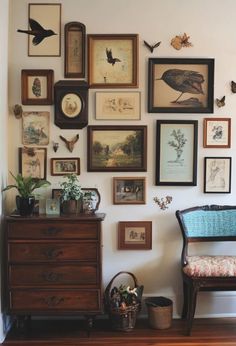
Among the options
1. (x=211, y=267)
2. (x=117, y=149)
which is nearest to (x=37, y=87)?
(x=117, y=149)

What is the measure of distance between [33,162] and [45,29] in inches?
40.9

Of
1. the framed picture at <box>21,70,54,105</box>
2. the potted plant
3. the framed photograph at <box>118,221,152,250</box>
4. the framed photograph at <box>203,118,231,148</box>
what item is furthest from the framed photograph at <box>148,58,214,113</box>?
the potted plant

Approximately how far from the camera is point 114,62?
11.2 feet

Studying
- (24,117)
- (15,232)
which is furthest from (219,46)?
(15,232)

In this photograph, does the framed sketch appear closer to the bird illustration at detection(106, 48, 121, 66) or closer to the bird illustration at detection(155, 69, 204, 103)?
the bird illustration at detection(106, 48, 121, 66)

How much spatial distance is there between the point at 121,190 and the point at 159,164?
0.36 m

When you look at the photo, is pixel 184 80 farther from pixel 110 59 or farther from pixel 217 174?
pixel 217 174

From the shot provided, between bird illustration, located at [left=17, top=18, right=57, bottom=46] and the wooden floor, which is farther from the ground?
bird illustration, located at [left=17, top=18, right=57, bottom=46]

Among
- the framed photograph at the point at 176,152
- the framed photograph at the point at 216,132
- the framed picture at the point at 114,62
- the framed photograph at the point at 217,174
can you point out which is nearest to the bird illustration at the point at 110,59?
the framed picture at the point at 114,62

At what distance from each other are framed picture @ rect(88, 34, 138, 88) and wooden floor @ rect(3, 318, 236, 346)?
185cm

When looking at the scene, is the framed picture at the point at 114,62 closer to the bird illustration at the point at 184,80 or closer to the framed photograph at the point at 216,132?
the bird illustration at the point at 184,80

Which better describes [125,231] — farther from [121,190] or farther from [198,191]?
[198,191]

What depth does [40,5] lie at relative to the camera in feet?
11.1

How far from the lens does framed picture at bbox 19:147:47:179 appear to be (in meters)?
3.41
